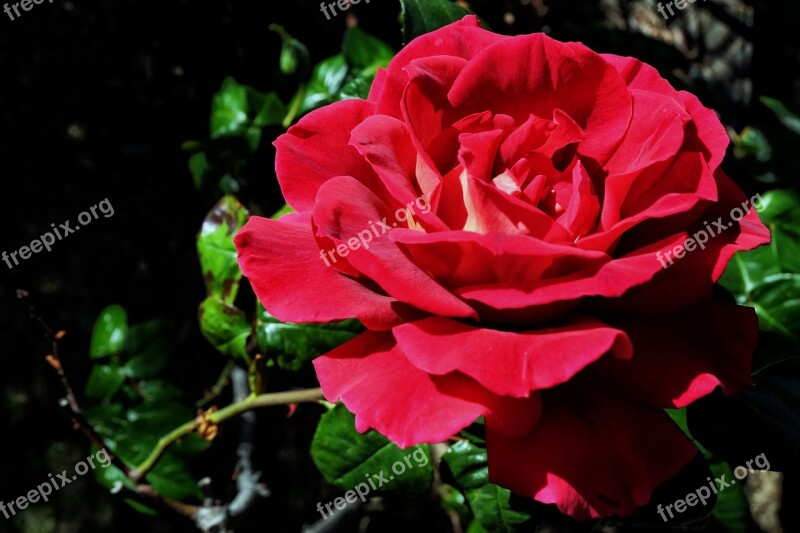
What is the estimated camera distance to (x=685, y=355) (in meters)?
0.39

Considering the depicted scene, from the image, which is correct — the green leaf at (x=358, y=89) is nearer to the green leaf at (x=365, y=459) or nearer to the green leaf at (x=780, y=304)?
the green leaf at (x=365, y=459)

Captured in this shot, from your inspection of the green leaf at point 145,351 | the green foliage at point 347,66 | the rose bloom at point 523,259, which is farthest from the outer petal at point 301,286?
the green leaf at point 145,351

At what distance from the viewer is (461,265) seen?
39 centimetres

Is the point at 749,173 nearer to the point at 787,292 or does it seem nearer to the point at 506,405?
the point at 787,292

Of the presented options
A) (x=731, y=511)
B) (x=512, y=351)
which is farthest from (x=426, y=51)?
(x=731, y=511)

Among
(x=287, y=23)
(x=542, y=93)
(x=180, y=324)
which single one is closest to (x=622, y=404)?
(x=542, y=93)

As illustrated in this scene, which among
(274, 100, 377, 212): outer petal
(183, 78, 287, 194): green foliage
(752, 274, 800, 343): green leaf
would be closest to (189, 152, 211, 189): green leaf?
(183, 78, 287, 194): green foliage

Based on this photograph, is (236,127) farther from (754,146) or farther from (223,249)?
(754,146)

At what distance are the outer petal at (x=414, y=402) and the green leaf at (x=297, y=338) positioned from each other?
0.24m

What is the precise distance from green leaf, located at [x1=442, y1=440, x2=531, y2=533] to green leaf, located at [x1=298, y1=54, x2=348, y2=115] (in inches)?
19.6

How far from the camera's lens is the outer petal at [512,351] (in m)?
0.34

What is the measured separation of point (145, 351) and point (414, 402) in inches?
30.0

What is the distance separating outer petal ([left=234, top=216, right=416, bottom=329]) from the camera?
1.32 feet

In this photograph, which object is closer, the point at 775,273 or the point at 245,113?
the point at 775,273
